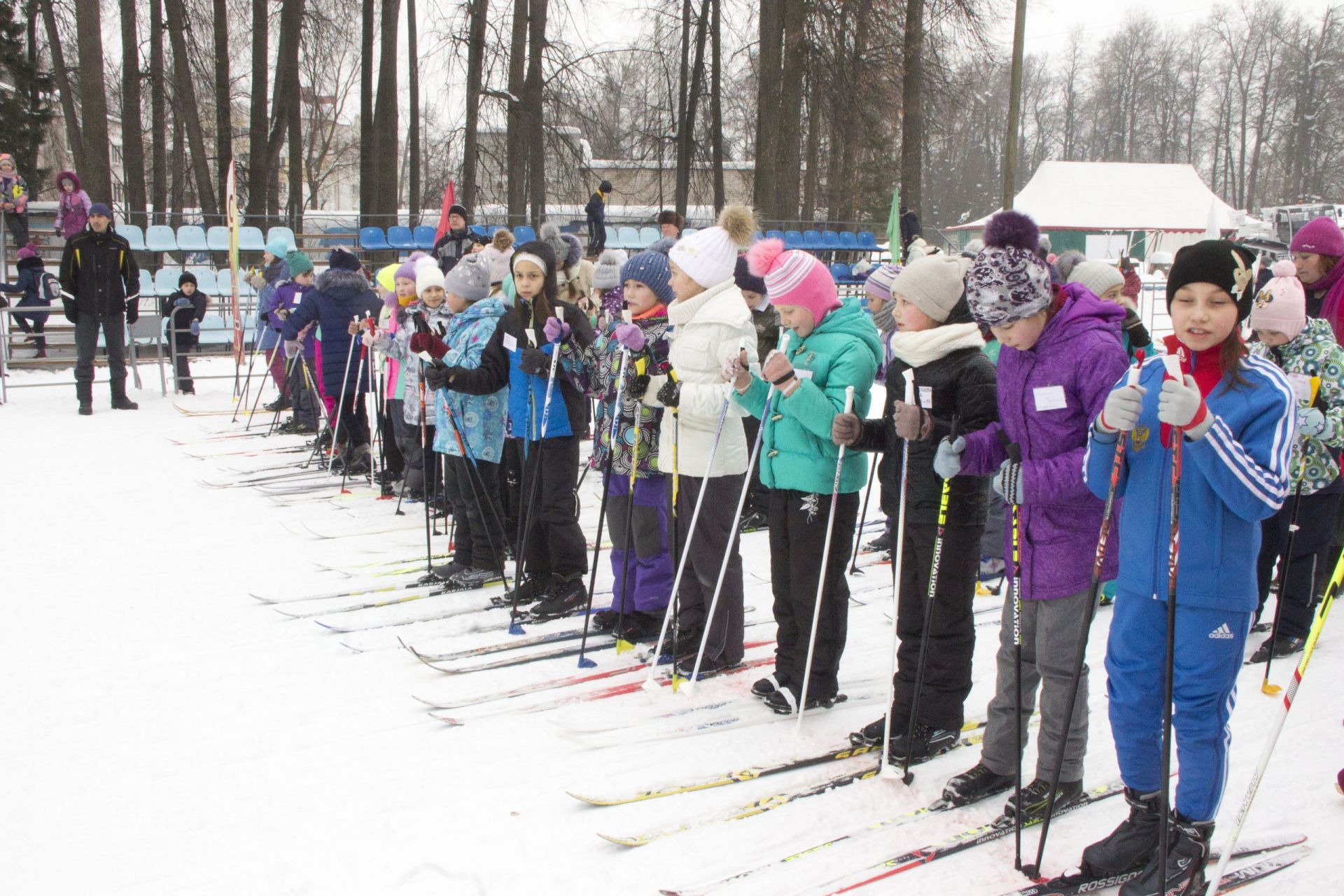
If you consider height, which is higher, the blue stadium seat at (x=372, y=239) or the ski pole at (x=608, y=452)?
the blue stadium seat at (x=372, y=239)

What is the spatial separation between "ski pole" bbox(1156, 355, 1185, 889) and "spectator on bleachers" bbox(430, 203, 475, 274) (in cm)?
773

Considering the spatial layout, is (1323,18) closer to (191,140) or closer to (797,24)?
(797,24)

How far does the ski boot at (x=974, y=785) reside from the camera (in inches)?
120

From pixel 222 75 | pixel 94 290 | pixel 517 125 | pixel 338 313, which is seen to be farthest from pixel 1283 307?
pixel 222 75

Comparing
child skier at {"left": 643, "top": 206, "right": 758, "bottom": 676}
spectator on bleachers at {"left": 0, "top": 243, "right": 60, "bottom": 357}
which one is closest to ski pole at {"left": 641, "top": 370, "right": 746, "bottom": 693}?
child skier at {"left": 643, "top": 206, "right": 758, "bottom": 676}

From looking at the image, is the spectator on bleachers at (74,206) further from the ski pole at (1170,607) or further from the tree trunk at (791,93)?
the ski pole at (1170,607)

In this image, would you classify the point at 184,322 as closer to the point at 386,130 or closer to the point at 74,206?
the point at 74,206

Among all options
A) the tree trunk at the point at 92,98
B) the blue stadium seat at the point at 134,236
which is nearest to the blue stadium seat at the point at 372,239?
the blue stadium seat at the point at 134,236

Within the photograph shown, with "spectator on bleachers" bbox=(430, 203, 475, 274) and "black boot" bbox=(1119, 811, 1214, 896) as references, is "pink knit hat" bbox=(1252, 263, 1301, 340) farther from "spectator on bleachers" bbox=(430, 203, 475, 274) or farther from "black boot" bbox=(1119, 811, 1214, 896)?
"spectator on bleachers" bbox=(430, 203, 475, 274)

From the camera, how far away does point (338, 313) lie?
25.9 ft

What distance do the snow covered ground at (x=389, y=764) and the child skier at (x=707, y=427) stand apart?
1.04ft

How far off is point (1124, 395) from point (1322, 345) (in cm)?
232

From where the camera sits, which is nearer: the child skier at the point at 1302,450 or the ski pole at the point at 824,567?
the ski pole at the point at 824,567

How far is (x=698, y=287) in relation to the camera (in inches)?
158
